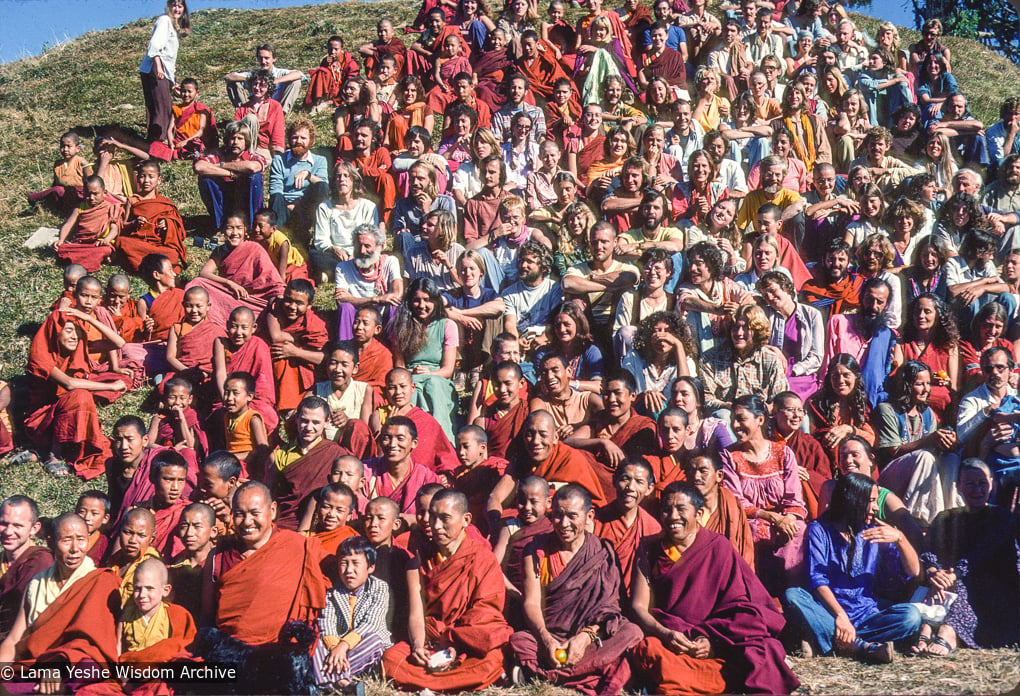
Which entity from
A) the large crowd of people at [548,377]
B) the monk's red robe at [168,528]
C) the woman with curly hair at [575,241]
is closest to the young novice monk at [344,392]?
the large crowd of people at [548,377]

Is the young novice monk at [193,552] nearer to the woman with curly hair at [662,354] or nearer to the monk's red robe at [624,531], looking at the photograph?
the monk's red robe at [624,531]

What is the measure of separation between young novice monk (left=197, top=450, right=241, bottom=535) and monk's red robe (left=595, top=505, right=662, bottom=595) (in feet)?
7.41

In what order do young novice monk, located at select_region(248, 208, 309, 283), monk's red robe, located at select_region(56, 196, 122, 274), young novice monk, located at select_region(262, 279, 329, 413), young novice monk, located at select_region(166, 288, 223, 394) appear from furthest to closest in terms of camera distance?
monk's red robe, located at select_region(56, 196, 122, 274) → young novice monk, located at select_region(248, 208, 309, 283) → young novice monk, located at select_region(166, 288, 223, 394) → young novice monk, located at select_region(262, 279, 329, 413)

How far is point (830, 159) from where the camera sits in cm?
946

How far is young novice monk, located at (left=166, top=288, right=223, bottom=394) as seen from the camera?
23.9ft

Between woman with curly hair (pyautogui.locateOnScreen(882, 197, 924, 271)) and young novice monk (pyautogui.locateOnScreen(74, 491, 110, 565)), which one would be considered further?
woman with curly hair (pyautogui.locateOnScreen(882, 197, 924, 271))

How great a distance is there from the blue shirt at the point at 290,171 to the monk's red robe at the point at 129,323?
1.84 meters

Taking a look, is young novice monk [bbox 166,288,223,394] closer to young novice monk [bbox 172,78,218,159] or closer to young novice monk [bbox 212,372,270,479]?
young novice monk [bbox 212,372,270,479]

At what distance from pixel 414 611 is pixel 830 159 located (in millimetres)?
6402

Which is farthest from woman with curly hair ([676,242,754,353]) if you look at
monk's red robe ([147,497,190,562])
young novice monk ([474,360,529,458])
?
monk's red robe ([147,497,190,562])

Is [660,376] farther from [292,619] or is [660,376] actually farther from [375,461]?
[292,619]

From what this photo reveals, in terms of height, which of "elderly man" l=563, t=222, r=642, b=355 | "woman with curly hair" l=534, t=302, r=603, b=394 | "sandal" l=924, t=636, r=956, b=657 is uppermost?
"elderly man" l=563, t=222, r=642, b=355

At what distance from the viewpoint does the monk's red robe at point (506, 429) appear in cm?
646

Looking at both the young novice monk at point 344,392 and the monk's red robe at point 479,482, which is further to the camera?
the young novice monk at point 344,392
